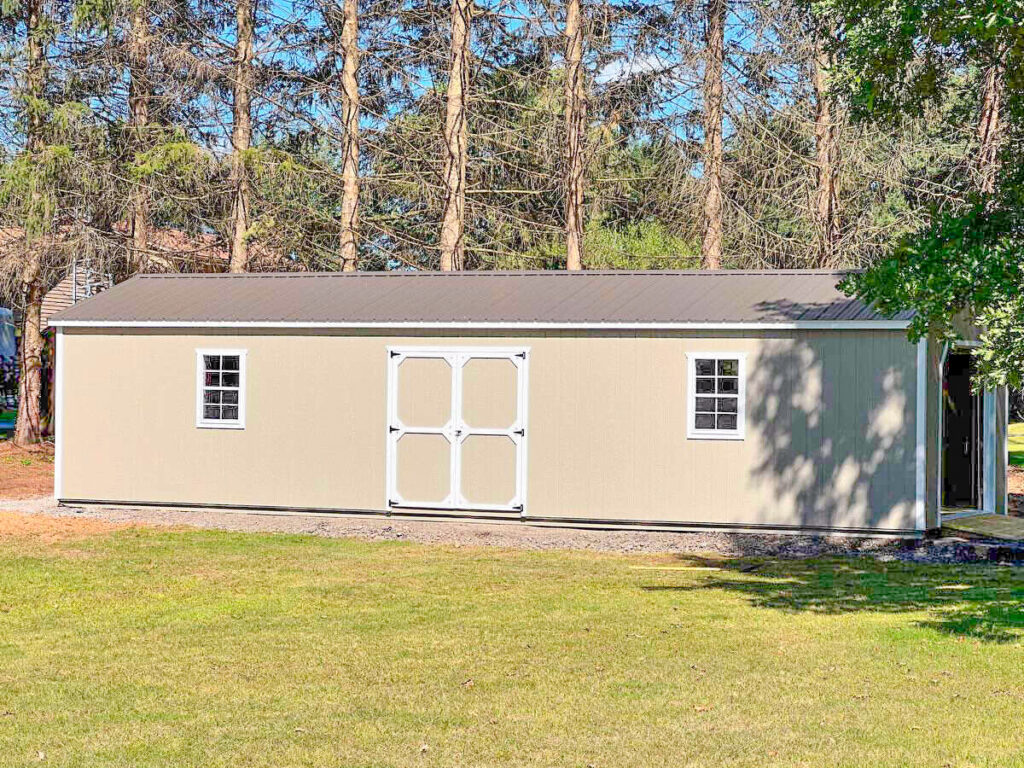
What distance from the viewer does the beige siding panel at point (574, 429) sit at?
15.5 metres

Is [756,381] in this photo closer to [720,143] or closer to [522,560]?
[522,560]

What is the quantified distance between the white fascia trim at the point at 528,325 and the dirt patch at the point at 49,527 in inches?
105

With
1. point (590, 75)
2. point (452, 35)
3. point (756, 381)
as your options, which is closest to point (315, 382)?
point (756, 381)

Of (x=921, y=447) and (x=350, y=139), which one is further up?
(x=350, y=139)

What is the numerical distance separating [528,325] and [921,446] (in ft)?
15.4

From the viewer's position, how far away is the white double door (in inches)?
656

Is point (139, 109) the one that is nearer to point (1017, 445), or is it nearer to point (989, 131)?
point (989, 131)

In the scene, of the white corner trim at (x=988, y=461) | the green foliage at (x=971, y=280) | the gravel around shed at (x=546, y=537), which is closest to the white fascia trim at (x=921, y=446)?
the gravel around shed at (x=546, y=537)

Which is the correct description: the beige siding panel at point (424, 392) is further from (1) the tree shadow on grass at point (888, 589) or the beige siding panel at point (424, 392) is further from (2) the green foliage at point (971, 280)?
(2) the green foliage at point (971, 280)

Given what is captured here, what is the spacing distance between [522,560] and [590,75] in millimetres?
17657

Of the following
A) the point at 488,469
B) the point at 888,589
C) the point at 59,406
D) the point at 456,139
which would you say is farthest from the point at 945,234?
the point at 456,139

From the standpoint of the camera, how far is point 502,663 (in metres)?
8.58

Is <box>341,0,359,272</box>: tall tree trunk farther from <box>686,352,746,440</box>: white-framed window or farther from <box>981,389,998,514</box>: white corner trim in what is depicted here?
<box>981,389,998,514</box>: white corner trim

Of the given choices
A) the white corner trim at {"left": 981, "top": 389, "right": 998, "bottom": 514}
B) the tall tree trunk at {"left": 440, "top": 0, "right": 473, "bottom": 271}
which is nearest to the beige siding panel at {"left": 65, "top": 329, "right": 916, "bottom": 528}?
the white corner trim at {"left": 981, "top": 389, "right": 998, "bottom": 514}
